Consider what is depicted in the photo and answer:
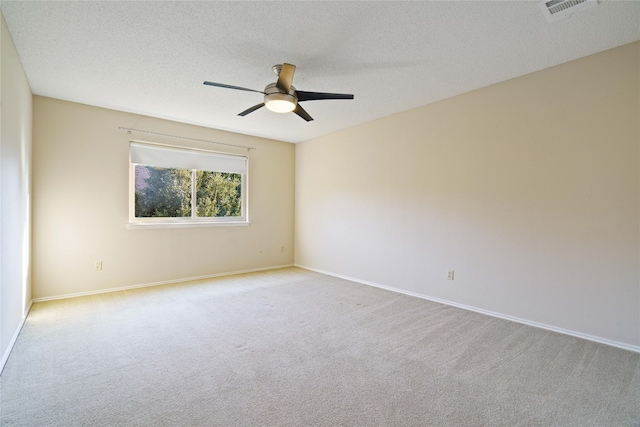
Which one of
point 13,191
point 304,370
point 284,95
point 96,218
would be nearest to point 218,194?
point 96,218

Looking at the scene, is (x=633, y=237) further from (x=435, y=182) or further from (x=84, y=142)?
(x=84, y=142)

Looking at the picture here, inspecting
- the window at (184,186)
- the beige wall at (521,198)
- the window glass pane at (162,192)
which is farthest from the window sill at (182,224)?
the beige wall at (521,198)

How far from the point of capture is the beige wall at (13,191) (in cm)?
217

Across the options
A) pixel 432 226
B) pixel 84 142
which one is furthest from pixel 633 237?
pixel 84 142

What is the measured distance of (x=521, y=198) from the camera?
3090 millimetres

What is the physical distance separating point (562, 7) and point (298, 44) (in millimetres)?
1834

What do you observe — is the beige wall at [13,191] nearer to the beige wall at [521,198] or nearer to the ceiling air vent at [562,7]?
the ceiling air vent at [562,7]

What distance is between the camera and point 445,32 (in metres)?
2.34

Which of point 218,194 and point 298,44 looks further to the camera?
point 218,194

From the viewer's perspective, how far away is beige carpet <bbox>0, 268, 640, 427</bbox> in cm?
170

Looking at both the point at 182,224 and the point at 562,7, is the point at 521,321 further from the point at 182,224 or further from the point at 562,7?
the point at 182,224

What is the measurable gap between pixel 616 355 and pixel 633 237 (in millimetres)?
938

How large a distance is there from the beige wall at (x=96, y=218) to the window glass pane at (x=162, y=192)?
227mm

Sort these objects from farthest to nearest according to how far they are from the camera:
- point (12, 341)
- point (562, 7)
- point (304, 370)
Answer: point (12, 341) < point (304, 370) < point (562, 7)
